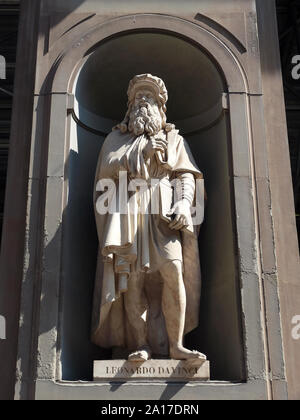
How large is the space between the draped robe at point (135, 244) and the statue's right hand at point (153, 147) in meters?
0.05

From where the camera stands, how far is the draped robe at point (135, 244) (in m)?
7.44

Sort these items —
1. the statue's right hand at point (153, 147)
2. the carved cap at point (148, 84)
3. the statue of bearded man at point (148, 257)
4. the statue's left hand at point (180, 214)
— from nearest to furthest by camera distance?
the statue of bearded man at point (148, 257) < the statue's left hand at point (180, 214) < the statue's right hand at point (153, 147) < the carved cap at point (148, 84)

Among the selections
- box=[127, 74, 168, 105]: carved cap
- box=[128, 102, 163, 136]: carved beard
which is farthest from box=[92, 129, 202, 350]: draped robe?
box=[127, 74, 168, 105]: carved cap

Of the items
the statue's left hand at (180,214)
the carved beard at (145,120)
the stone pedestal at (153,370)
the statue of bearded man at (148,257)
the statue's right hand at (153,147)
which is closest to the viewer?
the stone pedestal at (153,370)

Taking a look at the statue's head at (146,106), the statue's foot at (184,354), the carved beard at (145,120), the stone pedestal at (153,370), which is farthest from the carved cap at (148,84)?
the stone pedestal at (153,370)

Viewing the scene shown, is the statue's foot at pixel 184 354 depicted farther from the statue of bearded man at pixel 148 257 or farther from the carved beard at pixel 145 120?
the carved beard at pixel 145 120

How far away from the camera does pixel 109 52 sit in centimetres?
918

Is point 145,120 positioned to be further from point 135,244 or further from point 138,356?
point 138,356

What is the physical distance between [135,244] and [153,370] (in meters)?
1.32

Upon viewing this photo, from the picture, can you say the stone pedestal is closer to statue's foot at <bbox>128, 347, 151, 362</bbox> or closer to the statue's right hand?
statue's foot at <bbox>128, 347, 151, 362</bbox>

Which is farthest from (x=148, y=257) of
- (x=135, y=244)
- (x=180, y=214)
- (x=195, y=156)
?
(x=195, y=156)

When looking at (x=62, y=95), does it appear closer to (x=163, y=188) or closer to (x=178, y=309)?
(x=163, y=188)

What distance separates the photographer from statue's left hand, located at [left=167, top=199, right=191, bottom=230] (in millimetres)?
7574

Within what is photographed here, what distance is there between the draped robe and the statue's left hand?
0.07m
